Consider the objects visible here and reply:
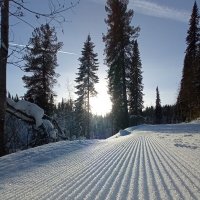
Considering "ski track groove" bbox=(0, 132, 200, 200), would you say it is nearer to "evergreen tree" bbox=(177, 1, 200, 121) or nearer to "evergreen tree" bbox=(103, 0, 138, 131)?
"evergreen tree" bbox=(103, 0, 138, 131)

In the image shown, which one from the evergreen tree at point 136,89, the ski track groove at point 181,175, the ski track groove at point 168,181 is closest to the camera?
the ski track groove at point 168,181

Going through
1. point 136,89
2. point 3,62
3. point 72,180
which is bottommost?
point 72,180

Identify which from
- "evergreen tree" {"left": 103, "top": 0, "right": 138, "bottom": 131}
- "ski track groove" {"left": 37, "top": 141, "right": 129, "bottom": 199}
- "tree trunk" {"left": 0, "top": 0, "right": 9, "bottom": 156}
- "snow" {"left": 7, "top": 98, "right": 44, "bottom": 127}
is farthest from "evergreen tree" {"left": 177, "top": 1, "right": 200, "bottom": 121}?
"ski track groove" {"left": 37, "top": 141, "right": 129, "bottom": 199}

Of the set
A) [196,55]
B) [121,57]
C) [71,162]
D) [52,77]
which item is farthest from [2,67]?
[196,55]

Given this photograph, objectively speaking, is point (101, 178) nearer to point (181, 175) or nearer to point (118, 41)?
point (181, 175)

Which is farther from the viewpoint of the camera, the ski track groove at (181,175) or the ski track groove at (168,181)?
the ski track groove at (181,175)

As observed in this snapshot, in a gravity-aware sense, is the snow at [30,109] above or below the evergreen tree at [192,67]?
below

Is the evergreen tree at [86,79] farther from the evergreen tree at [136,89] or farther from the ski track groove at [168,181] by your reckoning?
the ski track groove at [168,181]

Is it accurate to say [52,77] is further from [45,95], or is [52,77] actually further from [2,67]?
[2,67]

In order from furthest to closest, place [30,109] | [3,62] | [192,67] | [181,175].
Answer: [192,67]
[30,109]
[3,62]
[181,175]

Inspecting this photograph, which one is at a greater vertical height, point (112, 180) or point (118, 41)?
point (118, 41)

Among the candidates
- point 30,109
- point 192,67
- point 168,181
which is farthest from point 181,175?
point 192,67

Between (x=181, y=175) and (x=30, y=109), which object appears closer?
(x=181, y=175)

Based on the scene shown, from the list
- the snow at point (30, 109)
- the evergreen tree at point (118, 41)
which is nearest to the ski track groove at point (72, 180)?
the snow at point (30, 109)
